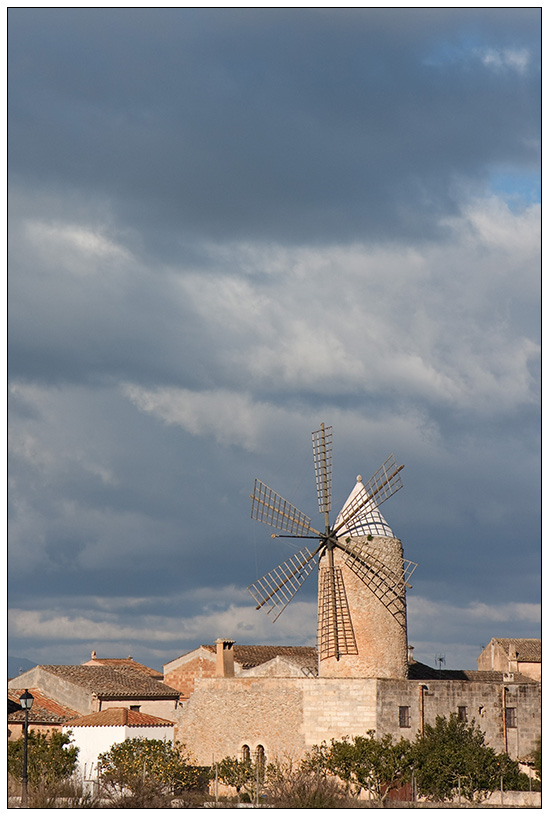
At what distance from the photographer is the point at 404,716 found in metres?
26.6

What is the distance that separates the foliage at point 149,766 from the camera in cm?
2389

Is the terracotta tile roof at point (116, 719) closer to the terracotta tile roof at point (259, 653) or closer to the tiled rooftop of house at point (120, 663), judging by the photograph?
the terracotta tile roof at point (259, 653)

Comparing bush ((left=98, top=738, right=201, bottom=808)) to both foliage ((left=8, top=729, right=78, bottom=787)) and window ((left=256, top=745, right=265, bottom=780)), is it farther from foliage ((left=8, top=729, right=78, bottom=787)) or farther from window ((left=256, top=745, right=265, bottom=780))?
window ((left=256, top=745, right=265, bottom=780))

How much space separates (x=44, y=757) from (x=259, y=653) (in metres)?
13.8

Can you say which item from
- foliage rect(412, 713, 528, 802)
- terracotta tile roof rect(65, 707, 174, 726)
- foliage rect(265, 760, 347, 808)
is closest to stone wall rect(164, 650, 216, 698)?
terracotta tile roof rect(65, 707, 174, 726)

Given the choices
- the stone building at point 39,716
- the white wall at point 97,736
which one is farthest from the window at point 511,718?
the stone building at point 39,716

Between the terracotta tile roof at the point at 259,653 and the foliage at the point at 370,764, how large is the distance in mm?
11801

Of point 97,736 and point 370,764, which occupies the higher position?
point 370,764

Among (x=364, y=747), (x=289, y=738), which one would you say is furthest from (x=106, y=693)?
(x=364, y=747)

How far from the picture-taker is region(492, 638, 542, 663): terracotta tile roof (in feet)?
166

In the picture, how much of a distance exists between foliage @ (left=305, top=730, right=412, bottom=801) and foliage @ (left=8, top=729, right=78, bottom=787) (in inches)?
247

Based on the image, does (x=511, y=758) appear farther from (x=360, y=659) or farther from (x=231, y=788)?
(x=231, y=788)

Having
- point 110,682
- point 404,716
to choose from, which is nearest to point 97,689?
point 110,682

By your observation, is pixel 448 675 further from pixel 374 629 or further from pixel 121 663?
pixel 121 663
